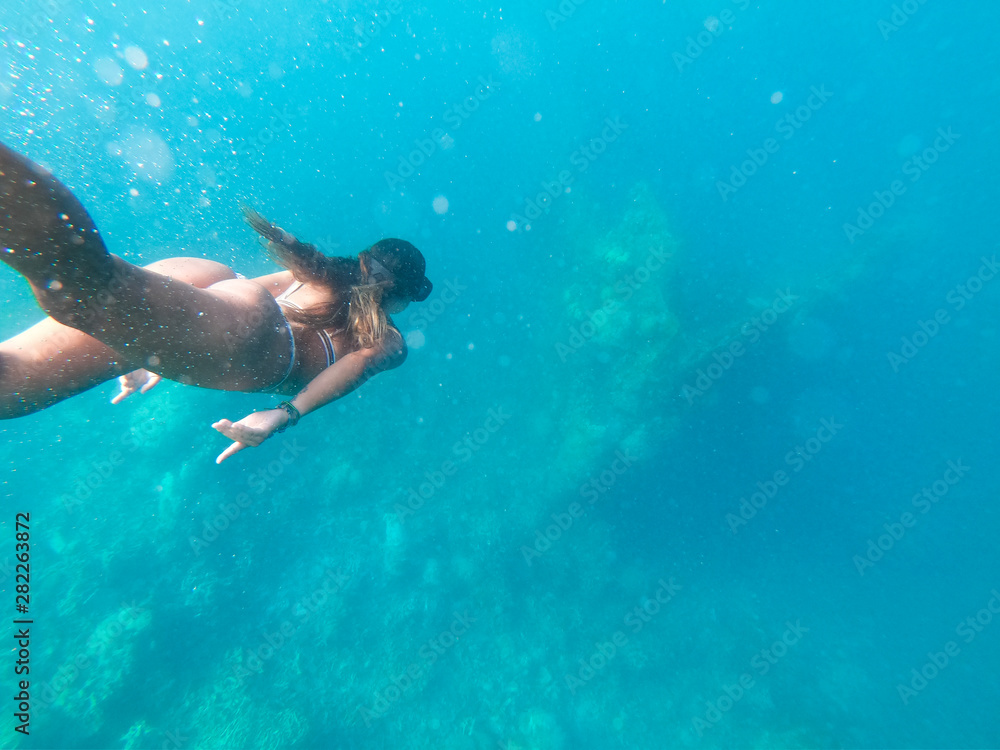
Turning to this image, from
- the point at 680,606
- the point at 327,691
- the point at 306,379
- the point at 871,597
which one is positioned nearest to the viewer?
the point at 306,379

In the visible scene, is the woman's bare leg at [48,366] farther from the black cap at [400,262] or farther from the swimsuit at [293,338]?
the black cap at [400,262]

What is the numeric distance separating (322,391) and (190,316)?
920 mm

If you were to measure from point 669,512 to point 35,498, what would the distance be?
715 inches

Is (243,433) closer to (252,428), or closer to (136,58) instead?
(252,428)

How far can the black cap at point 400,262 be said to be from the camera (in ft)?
10.8

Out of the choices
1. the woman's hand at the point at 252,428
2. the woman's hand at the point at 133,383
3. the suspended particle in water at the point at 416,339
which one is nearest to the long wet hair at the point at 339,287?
the woman's hand at the point at 252,428

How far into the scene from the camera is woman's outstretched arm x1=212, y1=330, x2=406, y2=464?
2.35 m

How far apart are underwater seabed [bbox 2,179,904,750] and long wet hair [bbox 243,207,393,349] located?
9360 millimetres

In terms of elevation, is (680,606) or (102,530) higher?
(680,606)

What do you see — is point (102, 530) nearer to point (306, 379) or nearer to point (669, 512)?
point (306, 379)

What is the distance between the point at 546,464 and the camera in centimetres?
1221

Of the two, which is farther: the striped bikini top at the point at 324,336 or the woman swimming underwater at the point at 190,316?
the striped bikini top at the point at 324,336

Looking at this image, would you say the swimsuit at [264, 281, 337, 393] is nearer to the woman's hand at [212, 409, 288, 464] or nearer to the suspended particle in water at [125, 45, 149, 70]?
the woman's hand at [212, 409, 288, 464]

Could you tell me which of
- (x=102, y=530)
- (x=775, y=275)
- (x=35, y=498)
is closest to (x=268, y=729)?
(x=102, y=530)
